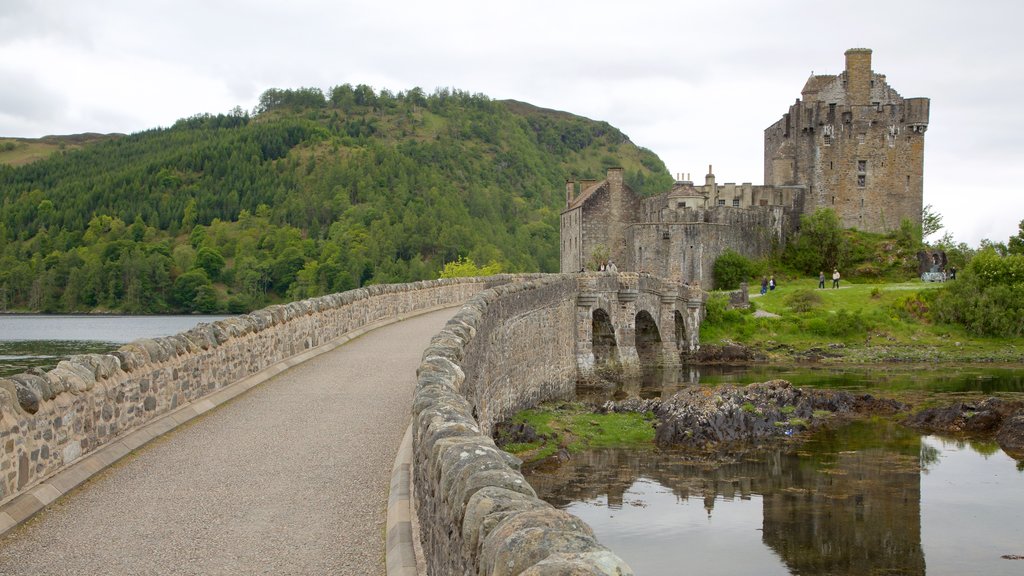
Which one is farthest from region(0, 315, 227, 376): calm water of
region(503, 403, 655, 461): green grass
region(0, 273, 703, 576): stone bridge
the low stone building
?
the low stone building

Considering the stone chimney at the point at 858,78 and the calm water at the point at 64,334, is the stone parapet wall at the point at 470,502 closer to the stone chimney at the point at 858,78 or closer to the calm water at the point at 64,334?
the calm water at the point at 64,334

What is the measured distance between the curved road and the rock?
1749 centimetres

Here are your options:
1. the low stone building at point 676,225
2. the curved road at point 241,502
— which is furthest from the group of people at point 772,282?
the curved road at point 241,502

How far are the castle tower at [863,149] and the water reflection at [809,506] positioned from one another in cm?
3640

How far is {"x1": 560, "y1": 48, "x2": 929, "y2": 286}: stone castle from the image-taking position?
54.6m

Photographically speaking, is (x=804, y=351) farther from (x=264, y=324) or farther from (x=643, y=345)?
(x=264, y=324)

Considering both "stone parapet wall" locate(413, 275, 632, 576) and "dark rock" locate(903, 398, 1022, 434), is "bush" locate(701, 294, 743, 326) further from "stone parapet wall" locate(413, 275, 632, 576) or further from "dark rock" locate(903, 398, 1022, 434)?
"stone parapet wall" locate(413, 275, 632, 576)

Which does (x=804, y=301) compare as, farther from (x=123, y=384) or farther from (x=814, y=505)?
(x=123, y=384)

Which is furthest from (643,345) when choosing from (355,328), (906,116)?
(906,116)

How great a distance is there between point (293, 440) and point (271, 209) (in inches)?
4229

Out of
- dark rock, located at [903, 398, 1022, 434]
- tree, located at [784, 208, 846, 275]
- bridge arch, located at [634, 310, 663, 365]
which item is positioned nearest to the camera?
dark rock, located at [903, 398, 1022, 434]

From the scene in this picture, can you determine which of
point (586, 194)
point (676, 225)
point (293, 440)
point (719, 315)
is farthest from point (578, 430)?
point (586, 194)

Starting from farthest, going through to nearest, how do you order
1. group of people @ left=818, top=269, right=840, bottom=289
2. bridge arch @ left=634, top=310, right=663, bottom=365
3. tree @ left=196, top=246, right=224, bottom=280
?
tree @ left=196, top=246, right=224, bottom=280 → group of people @ left=818, top=269, right=840, bottom=289 → bridge arch @ left=634, top=310, right=663, bottom=365

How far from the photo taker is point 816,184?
2308 inches
